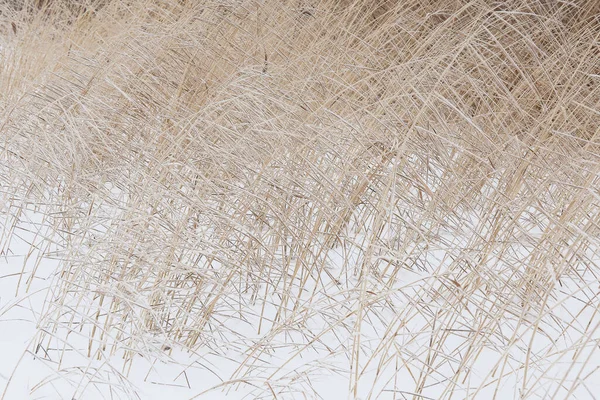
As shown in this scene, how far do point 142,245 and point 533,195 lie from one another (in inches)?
33.9

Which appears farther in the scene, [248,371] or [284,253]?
[284,253]

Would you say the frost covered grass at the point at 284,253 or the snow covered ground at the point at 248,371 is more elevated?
the frost covered grass at the point at 284,253

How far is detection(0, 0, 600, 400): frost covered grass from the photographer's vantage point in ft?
4.53

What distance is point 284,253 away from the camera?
1.79 m

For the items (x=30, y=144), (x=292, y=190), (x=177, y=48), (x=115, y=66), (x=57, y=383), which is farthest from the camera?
(x=177, y=48)

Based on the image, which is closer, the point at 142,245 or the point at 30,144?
the point at 142,245

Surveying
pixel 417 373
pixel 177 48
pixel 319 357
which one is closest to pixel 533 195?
pixel 417 373

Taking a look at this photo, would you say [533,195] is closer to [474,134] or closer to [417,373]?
[417,373]

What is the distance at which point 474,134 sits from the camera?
231cm

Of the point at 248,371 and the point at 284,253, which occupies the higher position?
the point at 284,253

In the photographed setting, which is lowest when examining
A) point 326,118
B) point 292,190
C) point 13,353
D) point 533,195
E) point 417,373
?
point 417,373

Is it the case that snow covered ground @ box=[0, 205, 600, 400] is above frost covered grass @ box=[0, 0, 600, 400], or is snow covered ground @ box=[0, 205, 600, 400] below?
below

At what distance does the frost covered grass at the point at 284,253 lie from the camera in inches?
54.3

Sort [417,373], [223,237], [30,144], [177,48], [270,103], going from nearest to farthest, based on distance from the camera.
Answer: [417,373] < [223,237] < [30,144] < [270,103] < [177,48]
